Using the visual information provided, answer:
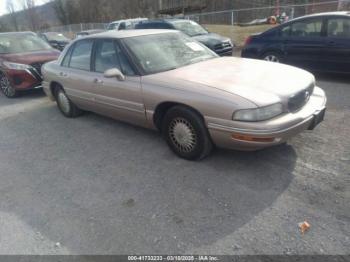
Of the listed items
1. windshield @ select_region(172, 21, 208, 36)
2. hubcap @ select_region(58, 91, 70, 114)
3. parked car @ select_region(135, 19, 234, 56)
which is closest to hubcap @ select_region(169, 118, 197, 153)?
hubcap @ select_region(58, 91, 70, 114)

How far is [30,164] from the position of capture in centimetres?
428

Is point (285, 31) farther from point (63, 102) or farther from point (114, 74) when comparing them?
point (63, 102)

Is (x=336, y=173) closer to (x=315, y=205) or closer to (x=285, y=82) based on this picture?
(x=315, y=205)

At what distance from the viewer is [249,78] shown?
11.9ft

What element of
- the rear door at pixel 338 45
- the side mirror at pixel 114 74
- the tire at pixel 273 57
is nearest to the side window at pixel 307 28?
→ the rear door at pixel 338 45

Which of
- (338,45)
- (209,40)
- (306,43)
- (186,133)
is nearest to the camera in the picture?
(186,133)

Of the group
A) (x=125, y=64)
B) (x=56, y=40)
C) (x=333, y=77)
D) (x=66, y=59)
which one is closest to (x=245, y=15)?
(x=56, y=40)

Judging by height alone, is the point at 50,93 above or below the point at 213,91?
below

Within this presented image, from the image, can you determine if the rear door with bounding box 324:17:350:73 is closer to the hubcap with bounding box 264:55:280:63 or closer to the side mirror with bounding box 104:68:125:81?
the hubcap with bounding box 264:55:280:63

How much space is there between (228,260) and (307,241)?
2.23 ft

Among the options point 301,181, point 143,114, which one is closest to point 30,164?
point 143,114

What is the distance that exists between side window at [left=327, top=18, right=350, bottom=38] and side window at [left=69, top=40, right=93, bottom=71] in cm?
512

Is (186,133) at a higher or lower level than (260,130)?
lower

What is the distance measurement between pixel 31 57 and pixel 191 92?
20.6ft
